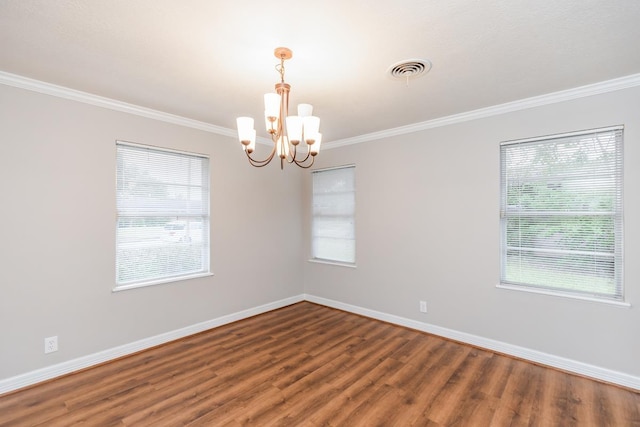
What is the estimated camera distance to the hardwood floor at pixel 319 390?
2113 millimetres

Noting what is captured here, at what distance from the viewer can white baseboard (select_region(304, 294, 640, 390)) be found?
2518 mm

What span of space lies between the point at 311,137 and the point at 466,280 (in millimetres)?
2482

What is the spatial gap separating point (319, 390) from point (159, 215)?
2417 millimetres

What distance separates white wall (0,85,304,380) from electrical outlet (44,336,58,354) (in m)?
0.04

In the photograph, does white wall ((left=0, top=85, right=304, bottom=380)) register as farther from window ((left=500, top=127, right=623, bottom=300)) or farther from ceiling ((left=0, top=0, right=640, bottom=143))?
window ((left=500, top=127, right=623, bottom=300))

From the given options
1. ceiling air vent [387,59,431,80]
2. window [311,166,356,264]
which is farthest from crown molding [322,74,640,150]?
ceiling air vent [387,59,431,80]

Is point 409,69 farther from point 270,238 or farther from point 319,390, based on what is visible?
point 270,238

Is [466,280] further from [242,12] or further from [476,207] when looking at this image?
[242,12]

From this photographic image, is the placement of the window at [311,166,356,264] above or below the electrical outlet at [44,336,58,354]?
above

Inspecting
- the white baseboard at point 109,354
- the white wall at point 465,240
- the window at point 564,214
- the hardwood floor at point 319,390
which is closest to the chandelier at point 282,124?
the hardwood floor at point 319,390

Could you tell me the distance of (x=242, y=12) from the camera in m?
1.66

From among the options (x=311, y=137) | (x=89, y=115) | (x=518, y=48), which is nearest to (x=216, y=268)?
(x=89, y=115)

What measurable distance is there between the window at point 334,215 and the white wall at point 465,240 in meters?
0.16

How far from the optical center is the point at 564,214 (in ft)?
9.10
